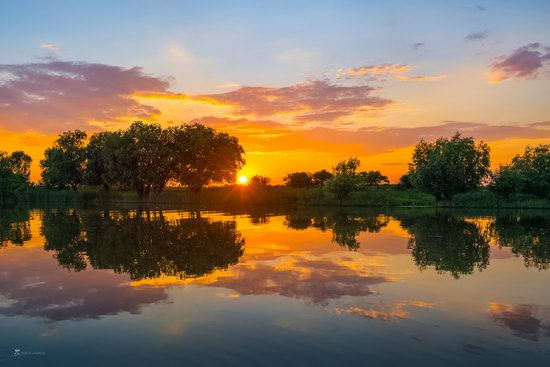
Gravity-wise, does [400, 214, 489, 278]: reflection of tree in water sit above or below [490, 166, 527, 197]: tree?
below

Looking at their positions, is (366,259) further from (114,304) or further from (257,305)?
(114,304)

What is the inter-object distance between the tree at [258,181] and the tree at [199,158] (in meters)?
9.89

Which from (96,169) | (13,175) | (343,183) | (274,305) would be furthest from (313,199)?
(13,175)

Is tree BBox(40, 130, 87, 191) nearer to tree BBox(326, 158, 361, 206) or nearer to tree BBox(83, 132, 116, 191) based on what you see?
tree BBox(83, 132, 116, 191)

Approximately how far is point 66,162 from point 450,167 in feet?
287

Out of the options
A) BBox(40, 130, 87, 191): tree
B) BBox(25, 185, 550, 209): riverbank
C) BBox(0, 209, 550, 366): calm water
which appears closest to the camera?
BBox(0, 209, 550, 366): calm water

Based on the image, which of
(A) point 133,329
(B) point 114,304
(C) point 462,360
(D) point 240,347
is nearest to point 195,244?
(B) point 114,304

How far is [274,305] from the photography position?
38.6 ft

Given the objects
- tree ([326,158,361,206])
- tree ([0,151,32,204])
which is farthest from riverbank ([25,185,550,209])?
tree ([0,151,32,204])

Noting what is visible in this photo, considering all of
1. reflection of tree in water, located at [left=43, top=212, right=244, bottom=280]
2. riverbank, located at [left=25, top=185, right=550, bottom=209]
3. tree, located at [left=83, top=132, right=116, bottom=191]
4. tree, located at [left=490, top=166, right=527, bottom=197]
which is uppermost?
tree, located at [left=83, top=132, right=116, bottom=191]

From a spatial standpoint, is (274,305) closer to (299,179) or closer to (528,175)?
(528,175)

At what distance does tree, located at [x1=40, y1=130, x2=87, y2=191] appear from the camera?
112 meters

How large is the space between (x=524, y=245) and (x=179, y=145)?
70.1 meters

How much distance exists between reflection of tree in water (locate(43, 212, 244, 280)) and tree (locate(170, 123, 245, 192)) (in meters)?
55.4
